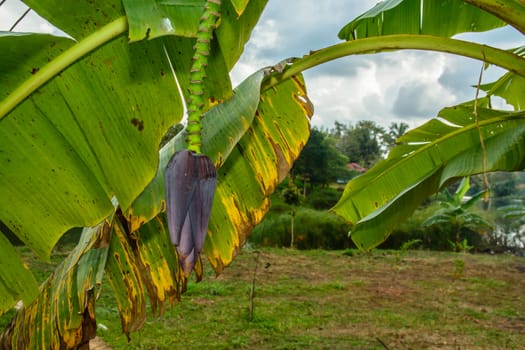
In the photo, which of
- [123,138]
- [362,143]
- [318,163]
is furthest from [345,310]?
[362,143]

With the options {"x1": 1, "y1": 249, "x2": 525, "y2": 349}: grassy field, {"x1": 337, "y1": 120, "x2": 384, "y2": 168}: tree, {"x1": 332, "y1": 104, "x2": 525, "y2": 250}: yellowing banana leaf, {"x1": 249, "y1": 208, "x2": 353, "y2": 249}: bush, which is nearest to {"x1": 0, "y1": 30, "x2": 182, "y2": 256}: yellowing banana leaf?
{"x1": 332, "y1": 104, "x2": 525, "y2": 250}: yellowing banana leaf

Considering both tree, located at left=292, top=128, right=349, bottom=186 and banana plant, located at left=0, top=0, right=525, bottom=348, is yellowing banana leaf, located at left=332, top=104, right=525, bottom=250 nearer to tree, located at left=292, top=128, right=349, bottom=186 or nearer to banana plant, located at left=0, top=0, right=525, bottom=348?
banana plant, located at left=0, top=0, right=525, bottom=348

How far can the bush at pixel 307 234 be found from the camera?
9898mm

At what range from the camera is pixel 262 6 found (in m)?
0.95

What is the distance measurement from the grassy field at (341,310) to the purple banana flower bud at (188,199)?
8.11ft

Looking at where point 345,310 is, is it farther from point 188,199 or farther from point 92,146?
point 188,199

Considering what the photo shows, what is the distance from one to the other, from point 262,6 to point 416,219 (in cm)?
1027

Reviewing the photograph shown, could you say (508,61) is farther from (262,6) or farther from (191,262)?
(191,262)

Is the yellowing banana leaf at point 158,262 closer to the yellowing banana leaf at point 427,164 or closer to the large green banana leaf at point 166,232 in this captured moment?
the large green banana leaf at point 166,232

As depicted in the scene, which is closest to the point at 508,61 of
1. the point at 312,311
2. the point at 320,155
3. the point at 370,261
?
the point at 312,311

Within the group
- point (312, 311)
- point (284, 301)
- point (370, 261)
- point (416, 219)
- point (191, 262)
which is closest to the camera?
point (191, 262)

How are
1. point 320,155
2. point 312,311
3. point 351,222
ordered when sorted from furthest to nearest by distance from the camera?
1. point 320,155
2. point 312,311
3. point 351,222

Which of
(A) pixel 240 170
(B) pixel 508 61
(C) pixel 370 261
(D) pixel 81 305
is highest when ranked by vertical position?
(B) pixel 508 61

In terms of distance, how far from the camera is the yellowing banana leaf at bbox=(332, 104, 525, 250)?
5.27 ft
